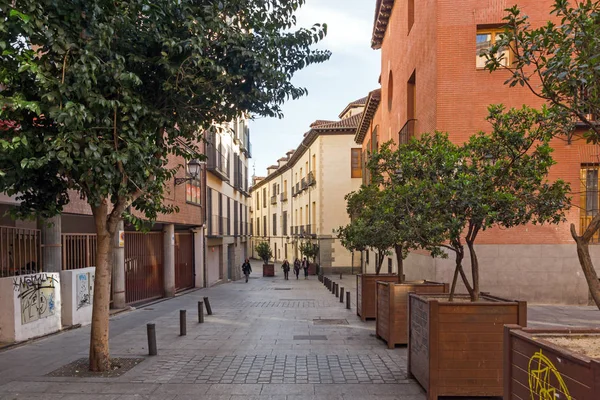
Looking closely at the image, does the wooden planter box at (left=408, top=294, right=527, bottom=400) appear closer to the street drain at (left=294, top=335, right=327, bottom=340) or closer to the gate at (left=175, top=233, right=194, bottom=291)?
the street drain at (left=294, top=335, right=327, bottom=340)

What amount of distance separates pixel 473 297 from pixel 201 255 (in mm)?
19814

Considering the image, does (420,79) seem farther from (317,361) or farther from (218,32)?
(317,361)

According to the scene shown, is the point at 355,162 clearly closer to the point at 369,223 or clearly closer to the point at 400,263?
the point at 369,223

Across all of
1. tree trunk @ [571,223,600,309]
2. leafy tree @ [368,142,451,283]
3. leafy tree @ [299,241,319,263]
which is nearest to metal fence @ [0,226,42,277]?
leafy tree @ [368,142,451,283]

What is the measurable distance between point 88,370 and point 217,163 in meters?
19.7

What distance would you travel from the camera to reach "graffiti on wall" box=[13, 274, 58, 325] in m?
9.42

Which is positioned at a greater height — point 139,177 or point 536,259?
point 139,177

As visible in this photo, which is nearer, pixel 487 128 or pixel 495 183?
pixel 495 183

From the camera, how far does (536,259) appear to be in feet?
47.8

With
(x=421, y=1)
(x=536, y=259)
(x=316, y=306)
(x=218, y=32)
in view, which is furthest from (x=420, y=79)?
(x=218, y=32)

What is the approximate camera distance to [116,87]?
23.1 ft

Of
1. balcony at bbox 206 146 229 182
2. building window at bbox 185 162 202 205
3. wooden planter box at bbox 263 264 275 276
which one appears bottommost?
wooden planter box at bbox 263 264 275 276

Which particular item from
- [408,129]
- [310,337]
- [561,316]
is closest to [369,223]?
[310,337]

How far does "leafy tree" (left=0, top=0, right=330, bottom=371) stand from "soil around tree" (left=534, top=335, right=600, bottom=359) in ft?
18.0
